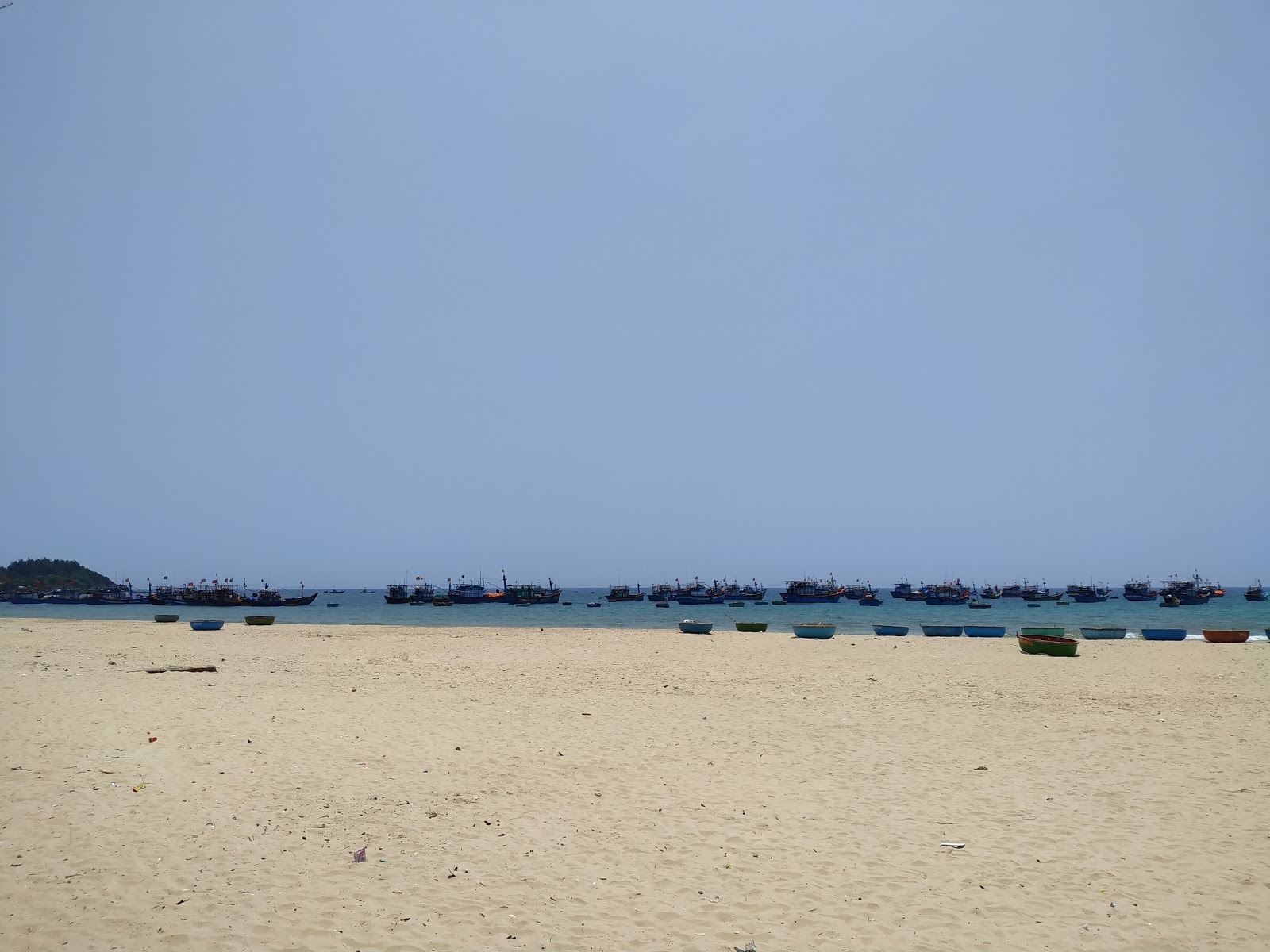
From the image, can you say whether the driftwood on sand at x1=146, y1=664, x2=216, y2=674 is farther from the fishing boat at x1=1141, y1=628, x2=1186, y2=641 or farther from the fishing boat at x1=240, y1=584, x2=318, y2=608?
the fishing boat at x1=240, y1=584, x2=318, y2=608

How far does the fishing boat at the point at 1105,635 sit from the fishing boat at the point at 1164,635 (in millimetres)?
1331

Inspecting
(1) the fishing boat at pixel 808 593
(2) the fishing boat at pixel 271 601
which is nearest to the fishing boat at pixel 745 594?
(1) the fishing boat at pixel 808 593

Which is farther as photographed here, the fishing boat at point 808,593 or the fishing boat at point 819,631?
the fishing boat at point 808,593

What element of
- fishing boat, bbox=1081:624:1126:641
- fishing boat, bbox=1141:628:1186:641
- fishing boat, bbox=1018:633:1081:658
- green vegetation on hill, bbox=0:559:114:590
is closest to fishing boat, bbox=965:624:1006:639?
fishing boat, bbox=1081:624:1126:641

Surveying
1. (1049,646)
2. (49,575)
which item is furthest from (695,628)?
(49,575)

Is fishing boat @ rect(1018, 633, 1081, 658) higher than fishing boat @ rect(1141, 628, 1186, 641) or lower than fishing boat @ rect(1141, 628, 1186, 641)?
higher

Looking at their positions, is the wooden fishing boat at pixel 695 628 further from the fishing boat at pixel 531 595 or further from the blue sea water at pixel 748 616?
the fishing boat at pixel 531 595

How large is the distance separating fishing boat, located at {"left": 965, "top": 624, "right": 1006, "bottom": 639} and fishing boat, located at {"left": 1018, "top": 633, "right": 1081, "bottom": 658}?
13.8 m

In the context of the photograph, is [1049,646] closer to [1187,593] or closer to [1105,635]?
[1105,635]

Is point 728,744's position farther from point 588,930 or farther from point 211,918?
point 211,918

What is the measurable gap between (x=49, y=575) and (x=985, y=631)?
18921cm

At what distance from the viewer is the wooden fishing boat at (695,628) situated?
4957cm

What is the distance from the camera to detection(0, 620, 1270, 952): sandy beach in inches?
268

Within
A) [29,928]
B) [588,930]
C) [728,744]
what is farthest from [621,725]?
[29,928]
